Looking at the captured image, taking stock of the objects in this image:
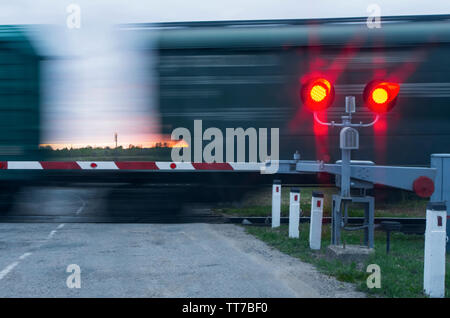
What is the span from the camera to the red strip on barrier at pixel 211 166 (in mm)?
10641

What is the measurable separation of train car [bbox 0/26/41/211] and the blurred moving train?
0.63ft

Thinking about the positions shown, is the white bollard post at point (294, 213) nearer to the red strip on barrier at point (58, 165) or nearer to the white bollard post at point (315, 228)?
the white bollard post at point (315, 228)

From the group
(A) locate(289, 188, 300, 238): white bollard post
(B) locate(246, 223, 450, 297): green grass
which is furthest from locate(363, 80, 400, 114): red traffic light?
(A) locate(289, 188, 300, 238): white bollard post

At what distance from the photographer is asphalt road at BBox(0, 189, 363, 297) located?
5492mm

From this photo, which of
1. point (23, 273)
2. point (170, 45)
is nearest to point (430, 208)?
point (23, 273)

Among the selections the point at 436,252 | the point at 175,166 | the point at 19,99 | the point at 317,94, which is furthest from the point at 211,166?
the point at 436,252

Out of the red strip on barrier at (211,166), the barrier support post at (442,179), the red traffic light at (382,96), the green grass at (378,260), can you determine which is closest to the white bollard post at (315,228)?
the green grass at (378,260)

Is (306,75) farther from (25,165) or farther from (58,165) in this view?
(25,165)

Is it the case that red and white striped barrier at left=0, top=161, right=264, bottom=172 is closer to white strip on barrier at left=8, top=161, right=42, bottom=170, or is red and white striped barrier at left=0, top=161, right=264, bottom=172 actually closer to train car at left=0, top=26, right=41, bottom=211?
white strip on barrier at left=8, top=161, right=42, bottom=170

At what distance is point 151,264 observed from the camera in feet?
22.7

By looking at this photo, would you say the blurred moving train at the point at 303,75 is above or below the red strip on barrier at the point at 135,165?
above

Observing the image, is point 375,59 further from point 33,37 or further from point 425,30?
point 33,37

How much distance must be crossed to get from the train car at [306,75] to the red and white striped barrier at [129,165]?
0.78m

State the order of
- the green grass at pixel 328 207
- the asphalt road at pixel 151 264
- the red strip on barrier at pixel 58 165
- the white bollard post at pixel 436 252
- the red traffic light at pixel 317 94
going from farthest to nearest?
1. the green grass at pixel 328 207
2. the red strip on barrier at pixel 58 165
3. the red traffic light at pixel 317 94
4. the asphalt road at pixel 151 264
5. the white bollard post at pixel 436 252
